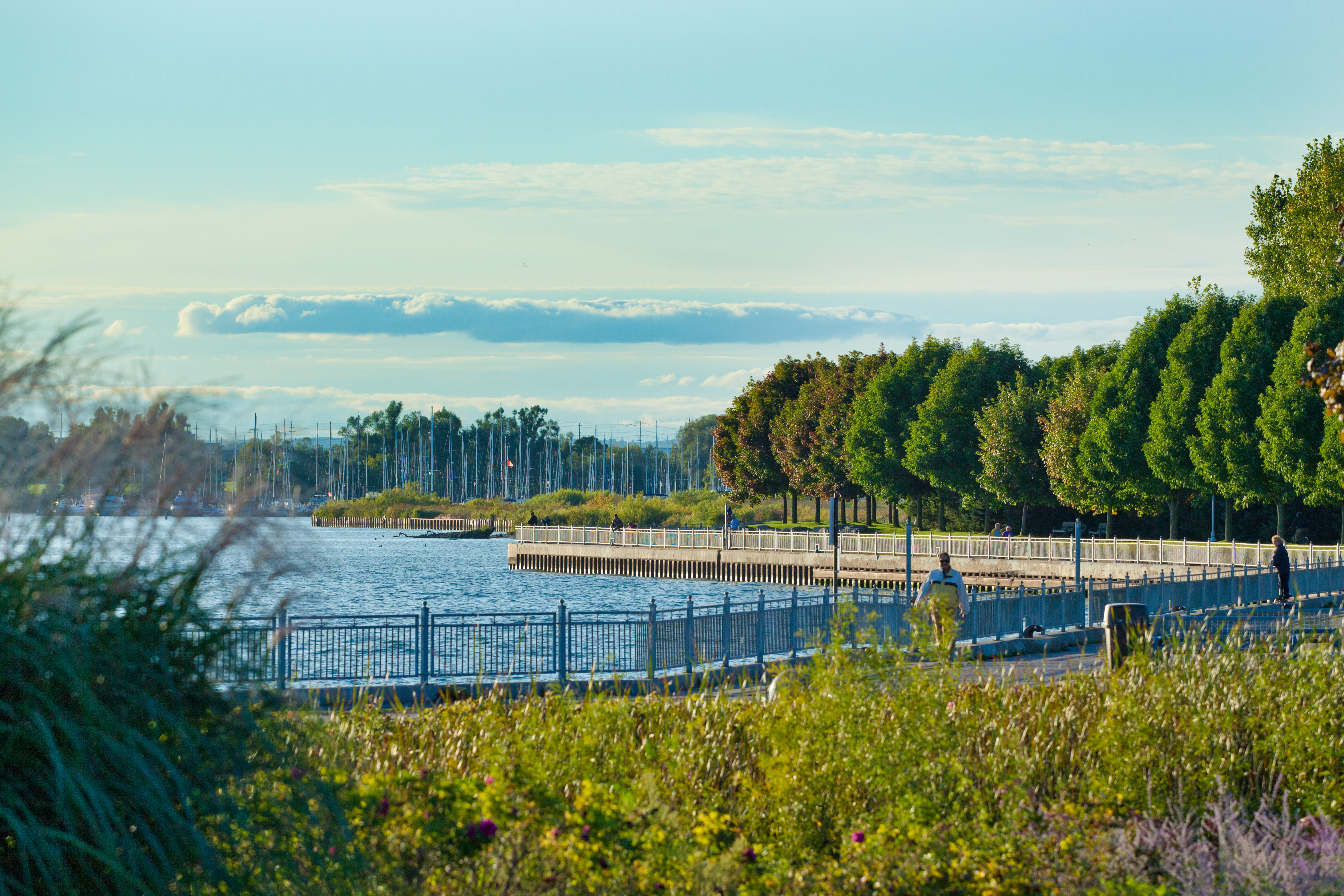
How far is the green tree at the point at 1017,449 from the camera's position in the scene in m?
66.2

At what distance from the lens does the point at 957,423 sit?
73.1 meters

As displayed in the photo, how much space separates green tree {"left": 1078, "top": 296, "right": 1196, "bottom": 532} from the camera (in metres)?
58.0

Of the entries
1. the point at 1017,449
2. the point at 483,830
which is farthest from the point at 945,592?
the point at 1017,449

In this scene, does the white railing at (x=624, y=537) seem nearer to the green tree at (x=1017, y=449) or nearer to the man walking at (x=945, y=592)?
the green tree at (x=1017, y=449)

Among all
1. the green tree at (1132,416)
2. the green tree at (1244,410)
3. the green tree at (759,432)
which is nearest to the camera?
the green tree at (1244,410)

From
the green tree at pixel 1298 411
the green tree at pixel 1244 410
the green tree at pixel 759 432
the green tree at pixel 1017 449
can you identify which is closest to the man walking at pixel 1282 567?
the green tree at pixel 1298 411

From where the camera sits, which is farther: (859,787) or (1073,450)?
(1073,450)

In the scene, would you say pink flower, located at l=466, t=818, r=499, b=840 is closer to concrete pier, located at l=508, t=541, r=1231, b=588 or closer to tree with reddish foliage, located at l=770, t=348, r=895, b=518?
concrete pier, located at l=508, t=541, r=1231, b=588

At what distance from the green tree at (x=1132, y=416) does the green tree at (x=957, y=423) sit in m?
11.9

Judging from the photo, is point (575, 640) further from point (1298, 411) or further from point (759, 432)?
point (759, 432)

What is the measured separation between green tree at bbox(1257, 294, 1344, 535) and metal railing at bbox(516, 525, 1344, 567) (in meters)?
3.00

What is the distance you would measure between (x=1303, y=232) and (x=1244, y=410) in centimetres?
1166

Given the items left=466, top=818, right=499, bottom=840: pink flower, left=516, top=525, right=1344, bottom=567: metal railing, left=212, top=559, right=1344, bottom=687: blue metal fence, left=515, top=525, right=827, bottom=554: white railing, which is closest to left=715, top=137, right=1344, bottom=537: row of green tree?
left=516, top=525, right=1344, bottom=567: metal railing

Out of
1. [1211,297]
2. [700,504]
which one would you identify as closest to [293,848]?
[1211,297]
